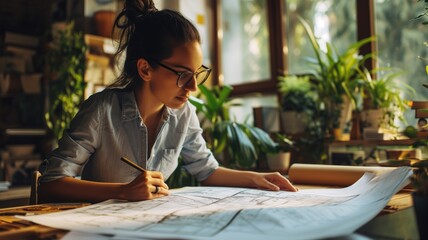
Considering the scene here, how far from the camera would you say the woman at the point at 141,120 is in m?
0.99

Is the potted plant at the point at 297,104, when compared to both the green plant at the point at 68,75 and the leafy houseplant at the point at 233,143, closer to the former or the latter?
the leafy houseplant at the point at 233,143

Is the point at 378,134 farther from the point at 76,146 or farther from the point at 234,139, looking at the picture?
the point at 76,146

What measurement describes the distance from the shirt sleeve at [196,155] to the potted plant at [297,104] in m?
0.84

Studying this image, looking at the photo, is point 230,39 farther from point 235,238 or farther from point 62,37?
point 235,238

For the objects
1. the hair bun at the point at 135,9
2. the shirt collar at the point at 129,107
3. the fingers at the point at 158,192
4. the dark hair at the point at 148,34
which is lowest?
the fingers at the point at 158,192

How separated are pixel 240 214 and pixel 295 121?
147 centimetres

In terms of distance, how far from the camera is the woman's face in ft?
3.47

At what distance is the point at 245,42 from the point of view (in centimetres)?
279

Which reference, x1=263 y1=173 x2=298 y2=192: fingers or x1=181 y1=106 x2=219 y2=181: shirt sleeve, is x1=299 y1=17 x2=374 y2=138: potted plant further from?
x1=263 y1=173 x2=298 y2=192: fingers

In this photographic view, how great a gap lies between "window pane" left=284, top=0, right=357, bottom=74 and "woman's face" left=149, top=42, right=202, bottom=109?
3.74ft

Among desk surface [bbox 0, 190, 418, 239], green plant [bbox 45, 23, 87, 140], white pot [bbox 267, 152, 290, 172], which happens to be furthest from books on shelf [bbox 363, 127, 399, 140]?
green plant [bbox 45, 23, 87, 140]

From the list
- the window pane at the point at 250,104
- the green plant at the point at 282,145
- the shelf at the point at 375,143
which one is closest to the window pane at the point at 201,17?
the window pane at the point at 250,104

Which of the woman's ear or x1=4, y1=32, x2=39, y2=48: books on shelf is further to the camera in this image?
x1=4, y1=32, x2=39, y2=48: books on shelf

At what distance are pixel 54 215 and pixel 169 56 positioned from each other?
56 centimetres
